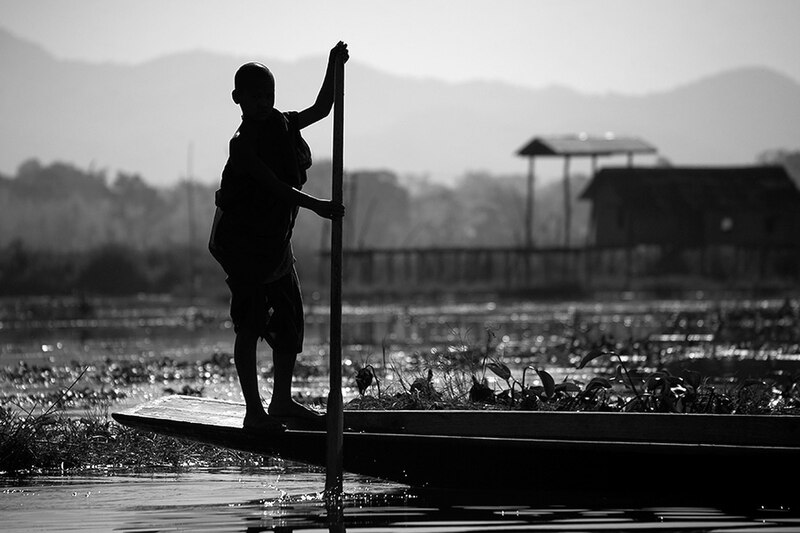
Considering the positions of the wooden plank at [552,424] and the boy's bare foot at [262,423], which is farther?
the wooden plank at [552,424]

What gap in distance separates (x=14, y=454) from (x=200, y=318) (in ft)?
74.6

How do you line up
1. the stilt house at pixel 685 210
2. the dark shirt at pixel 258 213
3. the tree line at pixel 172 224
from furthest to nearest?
the tree line at pixel 172 224, the stilt house at pixel 685 210, the dark shirt at pixel 258 213

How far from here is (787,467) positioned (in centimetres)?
686

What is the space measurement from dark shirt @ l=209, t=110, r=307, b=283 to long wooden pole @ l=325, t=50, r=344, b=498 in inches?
12.3

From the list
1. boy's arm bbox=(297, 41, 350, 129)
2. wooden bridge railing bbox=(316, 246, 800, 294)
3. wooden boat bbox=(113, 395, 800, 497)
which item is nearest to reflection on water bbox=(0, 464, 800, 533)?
wooden boat bbox=(113, 395, 800, 497)

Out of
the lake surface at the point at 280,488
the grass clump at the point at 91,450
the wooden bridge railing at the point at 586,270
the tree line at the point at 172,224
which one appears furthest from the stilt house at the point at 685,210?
the grass clump at the point at 91,450

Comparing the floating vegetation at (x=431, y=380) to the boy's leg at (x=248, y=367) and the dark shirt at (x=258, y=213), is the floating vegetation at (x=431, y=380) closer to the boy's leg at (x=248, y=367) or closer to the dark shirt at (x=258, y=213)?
the boy's leg at (x=248, y=367)

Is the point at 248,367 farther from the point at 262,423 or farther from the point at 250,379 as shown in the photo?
the point at 262,423

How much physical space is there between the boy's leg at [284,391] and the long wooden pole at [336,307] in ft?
1.30

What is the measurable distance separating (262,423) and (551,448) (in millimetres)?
1529

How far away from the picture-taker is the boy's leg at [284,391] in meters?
7.25

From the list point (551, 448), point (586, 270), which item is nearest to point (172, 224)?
point (586, 270)

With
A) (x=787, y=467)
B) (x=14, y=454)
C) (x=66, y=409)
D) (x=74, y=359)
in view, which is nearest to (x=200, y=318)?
(x=74, y=359)

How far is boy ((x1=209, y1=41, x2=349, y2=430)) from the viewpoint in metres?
6.97
